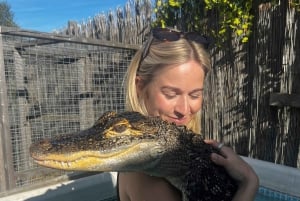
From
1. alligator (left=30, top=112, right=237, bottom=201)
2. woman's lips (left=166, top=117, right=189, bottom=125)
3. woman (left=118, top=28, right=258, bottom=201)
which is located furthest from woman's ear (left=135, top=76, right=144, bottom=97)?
alligator (left=30, top=112, right=237, bottom=201)

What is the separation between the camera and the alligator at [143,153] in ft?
4.43

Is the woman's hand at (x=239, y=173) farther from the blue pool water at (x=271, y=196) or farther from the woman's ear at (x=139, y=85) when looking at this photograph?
the blue pool water at (x=271, y=196)

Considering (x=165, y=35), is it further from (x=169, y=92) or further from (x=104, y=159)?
(x=104, y=159)

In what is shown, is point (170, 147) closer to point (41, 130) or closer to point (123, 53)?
point (41, 130)

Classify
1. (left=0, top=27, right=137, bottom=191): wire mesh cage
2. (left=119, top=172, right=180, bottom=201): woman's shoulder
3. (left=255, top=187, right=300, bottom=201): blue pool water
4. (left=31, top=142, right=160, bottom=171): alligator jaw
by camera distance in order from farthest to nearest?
(left=0, top=27, right=137, bottom=191): wire mesh cage → (left=255, top=187, right=300, bottom=201): blue pool water → (left=119, top=172, right=180, bottom=201): woman's shoulder → (left=31, top=142, right=160, bottom=171): alligator jaw

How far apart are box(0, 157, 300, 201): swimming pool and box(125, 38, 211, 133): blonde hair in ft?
7.12

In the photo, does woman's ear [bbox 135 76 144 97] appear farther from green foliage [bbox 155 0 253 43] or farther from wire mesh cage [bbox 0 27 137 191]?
green foliage [bbox 155 0 253 43]

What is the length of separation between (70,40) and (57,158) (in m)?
3.14

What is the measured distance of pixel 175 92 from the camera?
6.15 ft

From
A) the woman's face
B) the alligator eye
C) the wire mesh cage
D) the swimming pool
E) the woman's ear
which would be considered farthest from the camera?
the wire mesh cage

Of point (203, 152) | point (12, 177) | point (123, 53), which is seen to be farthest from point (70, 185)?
point (203, 152)

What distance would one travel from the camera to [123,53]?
5.34 metres

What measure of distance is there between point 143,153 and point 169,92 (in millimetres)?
436

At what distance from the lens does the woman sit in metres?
1.80
